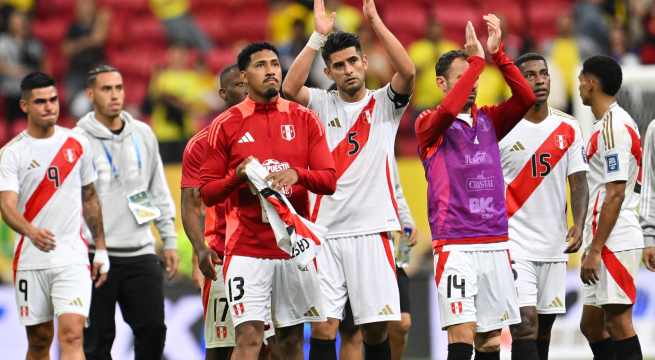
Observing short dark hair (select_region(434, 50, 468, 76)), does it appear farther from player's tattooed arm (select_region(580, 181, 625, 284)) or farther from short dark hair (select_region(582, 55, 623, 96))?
player's tattooed arm (select_region(580, 181, 625, 284))

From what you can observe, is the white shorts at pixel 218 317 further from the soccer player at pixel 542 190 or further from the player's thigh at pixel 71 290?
the soccer player at pixel 542 190

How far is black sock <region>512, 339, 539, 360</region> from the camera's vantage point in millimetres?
9945

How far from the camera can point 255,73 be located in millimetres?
9242

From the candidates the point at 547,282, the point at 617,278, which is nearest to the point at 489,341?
the point at 547,282

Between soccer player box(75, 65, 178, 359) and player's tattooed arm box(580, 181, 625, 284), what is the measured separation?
11.8ft

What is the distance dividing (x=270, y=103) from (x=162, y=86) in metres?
9.45

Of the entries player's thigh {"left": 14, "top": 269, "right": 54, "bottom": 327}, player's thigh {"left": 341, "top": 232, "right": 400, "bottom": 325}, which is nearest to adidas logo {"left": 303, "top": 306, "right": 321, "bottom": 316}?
player's thigh {"left": 341, "top": 232, "right": 400, "bottom": 325}

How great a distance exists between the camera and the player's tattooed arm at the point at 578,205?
10312 mm

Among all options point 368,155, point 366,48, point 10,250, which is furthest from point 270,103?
point 366,48

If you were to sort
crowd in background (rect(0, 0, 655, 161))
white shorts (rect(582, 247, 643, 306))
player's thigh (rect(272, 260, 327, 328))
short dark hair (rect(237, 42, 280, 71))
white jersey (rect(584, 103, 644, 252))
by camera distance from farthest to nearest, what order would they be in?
crowd in background (rect(0, 0, 655, 161)) < white shorts (rect(582, 247, 643, 306)) < white jersey (rect(584, 103, 644, 252)) < short dark hair (rect(237, 42, 280, 71)) < player's thigh (rect(272, 260, 327, 328))

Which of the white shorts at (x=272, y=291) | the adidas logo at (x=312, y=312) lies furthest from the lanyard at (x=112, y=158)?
the adidas logo at (x=312, y=312)

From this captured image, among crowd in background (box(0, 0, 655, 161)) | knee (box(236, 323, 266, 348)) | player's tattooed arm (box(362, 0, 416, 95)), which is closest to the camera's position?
knee (box(236, 323, 266, 348))

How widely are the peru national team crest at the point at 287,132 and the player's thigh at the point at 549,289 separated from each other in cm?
251

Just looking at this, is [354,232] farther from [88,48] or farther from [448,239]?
[88,48]
